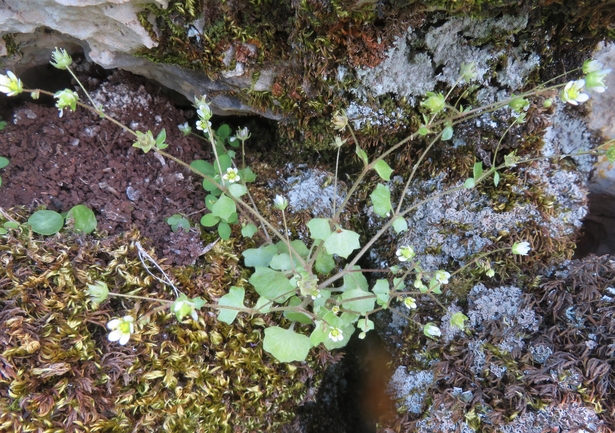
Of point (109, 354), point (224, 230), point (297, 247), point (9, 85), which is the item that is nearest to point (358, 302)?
point (297, 247)

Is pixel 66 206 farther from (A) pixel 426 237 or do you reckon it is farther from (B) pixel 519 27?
(B) pixel 519 27

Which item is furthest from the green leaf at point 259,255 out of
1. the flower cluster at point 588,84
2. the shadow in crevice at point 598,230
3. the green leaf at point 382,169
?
the shadow in crevice at point 598,230

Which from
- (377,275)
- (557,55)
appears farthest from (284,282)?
(557,55)

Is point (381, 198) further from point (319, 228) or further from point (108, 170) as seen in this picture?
point (108, 170)

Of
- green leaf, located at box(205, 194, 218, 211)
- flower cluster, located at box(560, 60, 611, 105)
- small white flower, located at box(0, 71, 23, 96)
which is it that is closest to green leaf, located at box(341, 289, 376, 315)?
green leaf, located at box(205, 194, 218, 211)

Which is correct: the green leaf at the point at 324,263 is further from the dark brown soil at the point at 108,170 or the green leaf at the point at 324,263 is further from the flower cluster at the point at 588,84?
the flower cluster at the point at 588,84
